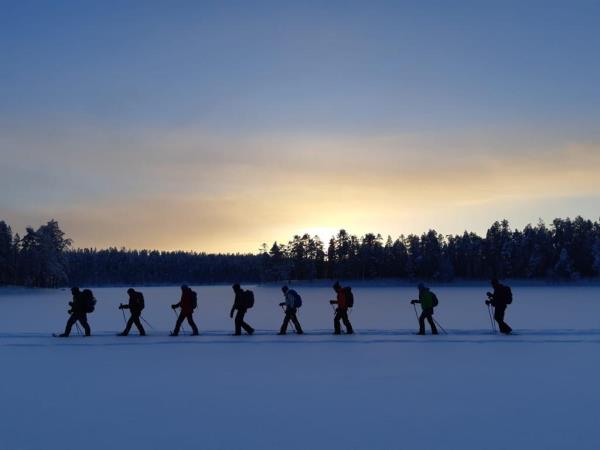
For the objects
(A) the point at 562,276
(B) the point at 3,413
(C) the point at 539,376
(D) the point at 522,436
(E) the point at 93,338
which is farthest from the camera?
(A) the point at 562,276

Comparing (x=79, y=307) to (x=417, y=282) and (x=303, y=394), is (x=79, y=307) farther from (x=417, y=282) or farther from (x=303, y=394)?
(x=417, y=282)

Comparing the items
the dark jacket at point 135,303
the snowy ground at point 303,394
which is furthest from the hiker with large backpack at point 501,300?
the dark jacket at point 135,303

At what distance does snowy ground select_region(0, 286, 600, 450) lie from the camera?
825cm

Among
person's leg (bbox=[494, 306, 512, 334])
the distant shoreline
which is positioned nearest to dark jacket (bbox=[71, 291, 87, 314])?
person's leg (bbox=[494, 306, 512, 334])

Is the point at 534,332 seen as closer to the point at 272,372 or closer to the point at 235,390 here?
the point at 272,372

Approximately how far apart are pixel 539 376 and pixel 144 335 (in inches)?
556

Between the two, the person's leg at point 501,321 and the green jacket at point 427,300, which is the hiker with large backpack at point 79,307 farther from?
the person's leg at point 501,321

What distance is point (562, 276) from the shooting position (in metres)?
121

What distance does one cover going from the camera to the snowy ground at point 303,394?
8.25 m

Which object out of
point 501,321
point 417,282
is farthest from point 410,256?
point 501,321

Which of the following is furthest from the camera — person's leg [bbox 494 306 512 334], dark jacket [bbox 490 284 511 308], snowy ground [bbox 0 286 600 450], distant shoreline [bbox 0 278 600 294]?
distant shoreline [bbox 0 278 600 294]

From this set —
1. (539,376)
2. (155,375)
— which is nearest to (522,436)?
(539,376)

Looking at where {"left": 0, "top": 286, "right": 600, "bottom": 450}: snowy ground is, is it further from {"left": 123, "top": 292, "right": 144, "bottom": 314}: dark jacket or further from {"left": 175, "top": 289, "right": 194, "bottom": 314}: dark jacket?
{"left": 175, "top": 289, "right": 194, "bottom": 314}: dark jacket

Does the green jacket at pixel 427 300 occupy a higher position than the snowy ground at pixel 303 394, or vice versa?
the green jacket at pixel 427 300
